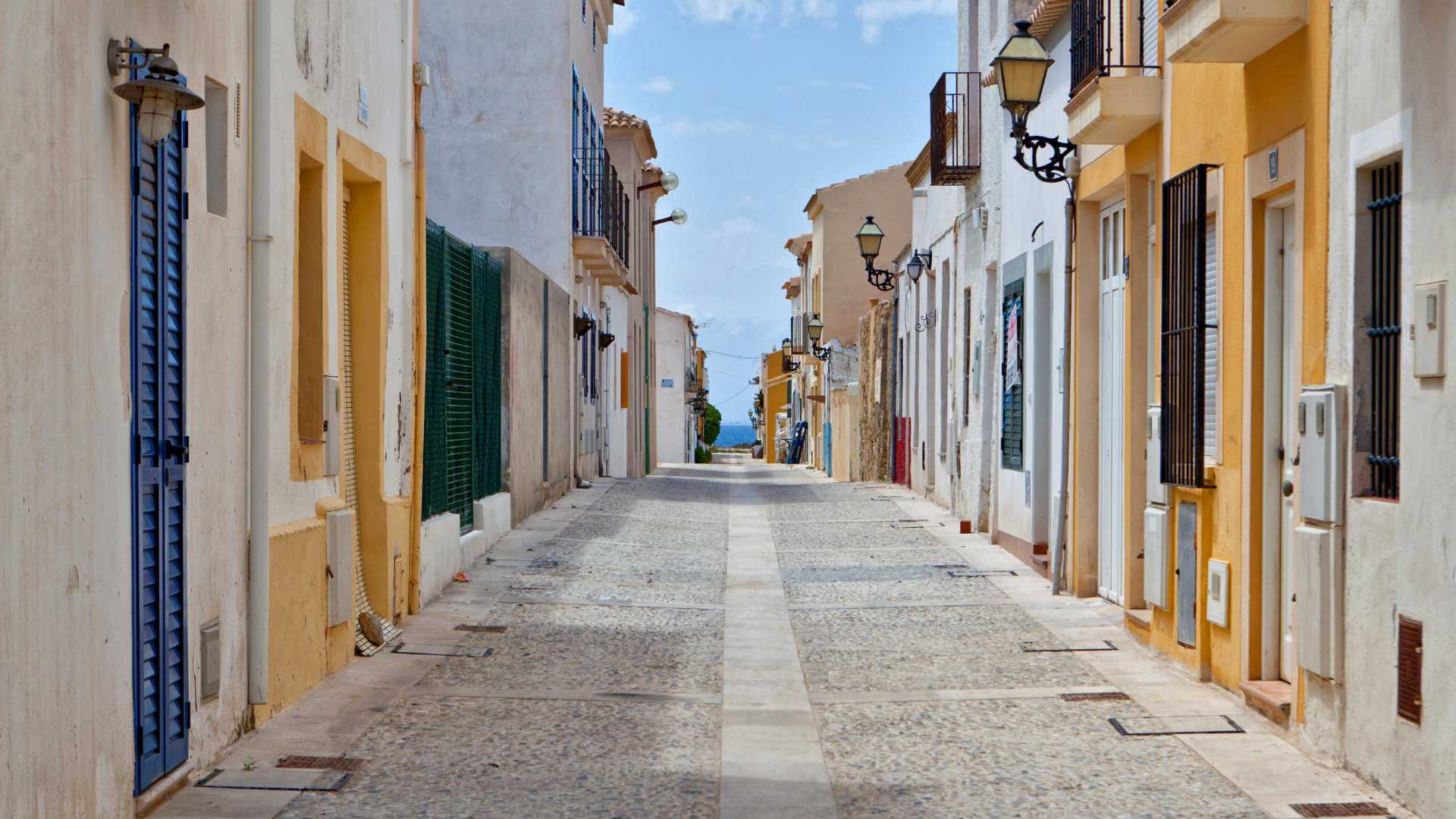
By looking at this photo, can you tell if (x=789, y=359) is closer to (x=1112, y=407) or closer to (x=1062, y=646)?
(x=1112, y=407)

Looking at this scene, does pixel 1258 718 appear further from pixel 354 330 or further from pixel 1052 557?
pixel 354 330

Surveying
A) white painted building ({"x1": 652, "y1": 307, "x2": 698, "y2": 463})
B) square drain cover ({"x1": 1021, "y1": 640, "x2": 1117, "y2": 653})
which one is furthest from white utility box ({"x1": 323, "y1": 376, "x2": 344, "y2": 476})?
white painted building ({"x1": 652, "y1": 307, "x2": 698, "y2": 463})

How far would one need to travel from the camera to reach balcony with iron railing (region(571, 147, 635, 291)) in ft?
79.6

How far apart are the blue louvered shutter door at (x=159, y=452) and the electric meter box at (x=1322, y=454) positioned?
442cm

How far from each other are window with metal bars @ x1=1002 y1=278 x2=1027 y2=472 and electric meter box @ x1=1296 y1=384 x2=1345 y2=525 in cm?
753

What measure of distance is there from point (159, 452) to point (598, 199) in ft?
68.5

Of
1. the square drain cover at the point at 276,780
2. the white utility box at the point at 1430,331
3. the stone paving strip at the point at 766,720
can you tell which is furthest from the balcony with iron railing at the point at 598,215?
the white utility box at the point at 1430,331

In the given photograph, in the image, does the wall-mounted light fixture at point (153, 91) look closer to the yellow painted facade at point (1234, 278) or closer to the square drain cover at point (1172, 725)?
the yellow painted facade at point (1234, 278)

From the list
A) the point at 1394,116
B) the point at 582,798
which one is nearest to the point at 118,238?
the point at 582,798

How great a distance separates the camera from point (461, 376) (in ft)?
42.8

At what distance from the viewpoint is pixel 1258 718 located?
6.95 meters

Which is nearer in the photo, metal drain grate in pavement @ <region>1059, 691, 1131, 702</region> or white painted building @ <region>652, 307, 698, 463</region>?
metal drain grate in pavement @ <region>1059, 691, 1131, 702</region>

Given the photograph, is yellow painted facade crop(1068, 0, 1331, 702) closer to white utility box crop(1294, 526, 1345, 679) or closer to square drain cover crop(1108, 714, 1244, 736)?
square drain cover crop(1108, 714, 1244, 736)

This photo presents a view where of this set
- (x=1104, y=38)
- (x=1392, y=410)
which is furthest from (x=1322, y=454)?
(x=1104, y=38)
